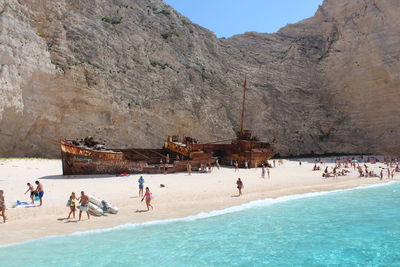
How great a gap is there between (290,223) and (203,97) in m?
29.0

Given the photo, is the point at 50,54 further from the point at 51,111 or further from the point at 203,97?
the point at 203,97

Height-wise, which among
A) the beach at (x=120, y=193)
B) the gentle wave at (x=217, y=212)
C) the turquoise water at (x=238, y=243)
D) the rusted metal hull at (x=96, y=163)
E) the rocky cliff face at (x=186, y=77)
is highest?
the rocky cliff face at (x=186, y=77)

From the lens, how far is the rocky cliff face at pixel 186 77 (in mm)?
26719

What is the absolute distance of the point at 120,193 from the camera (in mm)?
13836

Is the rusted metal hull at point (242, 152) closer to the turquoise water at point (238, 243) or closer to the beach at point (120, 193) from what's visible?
the beach at point (120, 193)

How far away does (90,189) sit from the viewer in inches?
549

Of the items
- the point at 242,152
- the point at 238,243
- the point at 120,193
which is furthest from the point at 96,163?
the point at 242,152

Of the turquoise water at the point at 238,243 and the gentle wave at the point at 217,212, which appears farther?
the gentle wave at the point at 217,212

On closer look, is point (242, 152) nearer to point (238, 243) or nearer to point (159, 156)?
point (159, 156)

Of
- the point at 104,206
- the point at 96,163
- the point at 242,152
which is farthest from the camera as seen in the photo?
the point at 242,152

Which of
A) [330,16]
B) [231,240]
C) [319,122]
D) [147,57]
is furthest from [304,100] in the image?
[231,240]

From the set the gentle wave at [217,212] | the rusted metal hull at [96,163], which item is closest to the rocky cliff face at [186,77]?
the rusted metal hull at [96,163]

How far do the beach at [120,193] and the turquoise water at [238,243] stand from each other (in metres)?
0.67

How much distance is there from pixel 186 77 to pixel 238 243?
3179 centimetres
